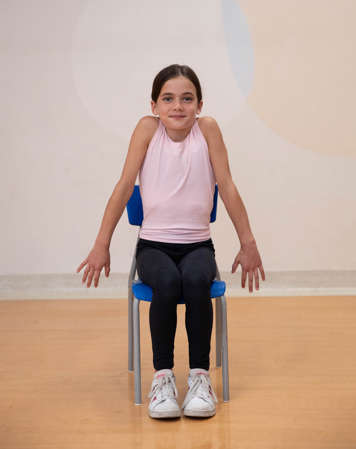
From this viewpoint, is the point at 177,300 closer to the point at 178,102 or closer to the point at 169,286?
the point at 169,286

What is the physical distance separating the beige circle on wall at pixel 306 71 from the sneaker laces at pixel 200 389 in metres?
1.78

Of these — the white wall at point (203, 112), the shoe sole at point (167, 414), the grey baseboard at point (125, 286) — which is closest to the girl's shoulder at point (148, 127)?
the shoe sole at point (167, 414)

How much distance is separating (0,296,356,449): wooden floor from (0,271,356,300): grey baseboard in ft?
0.86

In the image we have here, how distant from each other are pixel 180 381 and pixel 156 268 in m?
0.45

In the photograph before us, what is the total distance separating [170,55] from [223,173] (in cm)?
147

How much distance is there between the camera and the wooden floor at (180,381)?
152 cm

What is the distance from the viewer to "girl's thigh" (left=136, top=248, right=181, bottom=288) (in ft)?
5.38

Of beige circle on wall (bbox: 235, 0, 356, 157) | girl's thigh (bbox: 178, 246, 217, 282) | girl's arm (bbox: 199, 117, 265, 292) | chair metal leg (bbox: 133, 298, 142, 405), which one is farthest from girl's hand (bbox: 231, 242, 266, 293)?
beige circle on wall (bbox: 235, 0, 356, 157)

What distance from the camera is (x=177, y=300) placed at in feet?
5.42

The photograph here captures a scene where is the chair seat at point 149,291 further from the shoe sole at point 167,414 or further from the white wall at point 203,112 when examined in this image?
the white wall at point 203,112

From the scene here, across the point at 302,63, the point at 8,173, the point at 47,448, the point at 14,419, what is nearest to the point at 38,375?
the point at 14,419

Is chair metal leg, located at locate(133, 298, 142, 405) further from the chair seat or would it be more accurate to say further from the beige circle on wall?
the beige circle on wall

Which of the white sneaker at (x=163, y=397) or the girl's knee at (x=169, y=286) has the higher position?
the girl's knee at (x=169, y=286)

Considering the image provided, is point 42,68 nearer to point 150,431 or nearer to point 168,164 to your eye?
point 168,164
